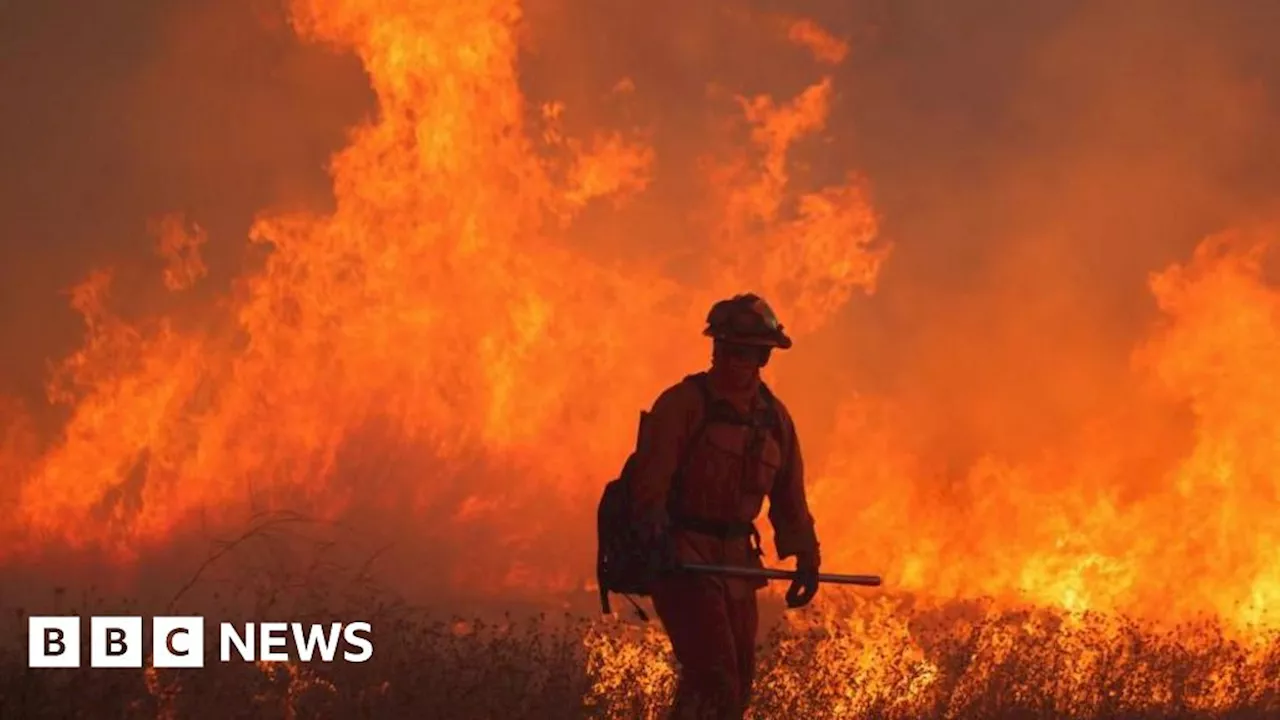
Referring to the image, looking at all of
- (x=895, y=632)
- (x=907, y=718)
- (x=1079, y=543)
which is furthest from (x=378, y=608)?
(x=1079, y=543)

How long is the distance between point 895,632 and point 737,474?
15.1 feet

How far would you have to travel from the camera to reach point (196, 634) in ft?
30.7

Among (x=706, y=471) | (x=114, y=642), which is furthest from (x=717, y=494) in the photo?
(x=114, y=642)

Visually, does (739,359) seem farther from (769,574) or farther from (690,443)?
(769,574)

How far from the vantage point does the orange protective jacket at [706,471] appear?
9031 mm

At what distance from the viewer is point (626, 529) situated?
9.08m

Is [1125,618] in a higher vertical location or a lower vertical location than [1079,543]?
lower

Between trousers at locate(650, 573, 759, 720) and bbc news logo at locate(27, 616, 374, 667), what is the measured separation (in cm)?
185

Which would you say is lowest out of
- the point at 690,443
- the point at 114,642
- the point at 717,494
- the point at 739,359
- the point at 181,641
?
the point at 114,642

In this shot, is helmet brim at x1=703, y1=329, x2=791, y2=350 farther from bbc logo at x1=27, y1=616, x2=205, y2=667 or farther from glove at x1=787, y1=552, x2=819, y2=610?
bbc logo at x1=27, y1=616, x2=205, y2=667

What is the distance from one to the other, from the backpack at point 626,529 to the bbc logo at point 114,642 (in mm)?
2139

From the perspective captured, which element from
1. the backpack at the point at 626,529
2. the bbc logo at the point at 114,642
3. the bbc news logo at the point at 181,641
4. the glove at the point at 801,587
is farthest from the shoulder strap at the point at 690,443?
the bbc logo at the point at 114,642

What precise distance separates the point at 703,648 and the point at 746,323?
1747mm

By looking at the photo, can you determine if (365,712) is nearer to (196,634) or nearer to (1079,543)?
(196,634)
